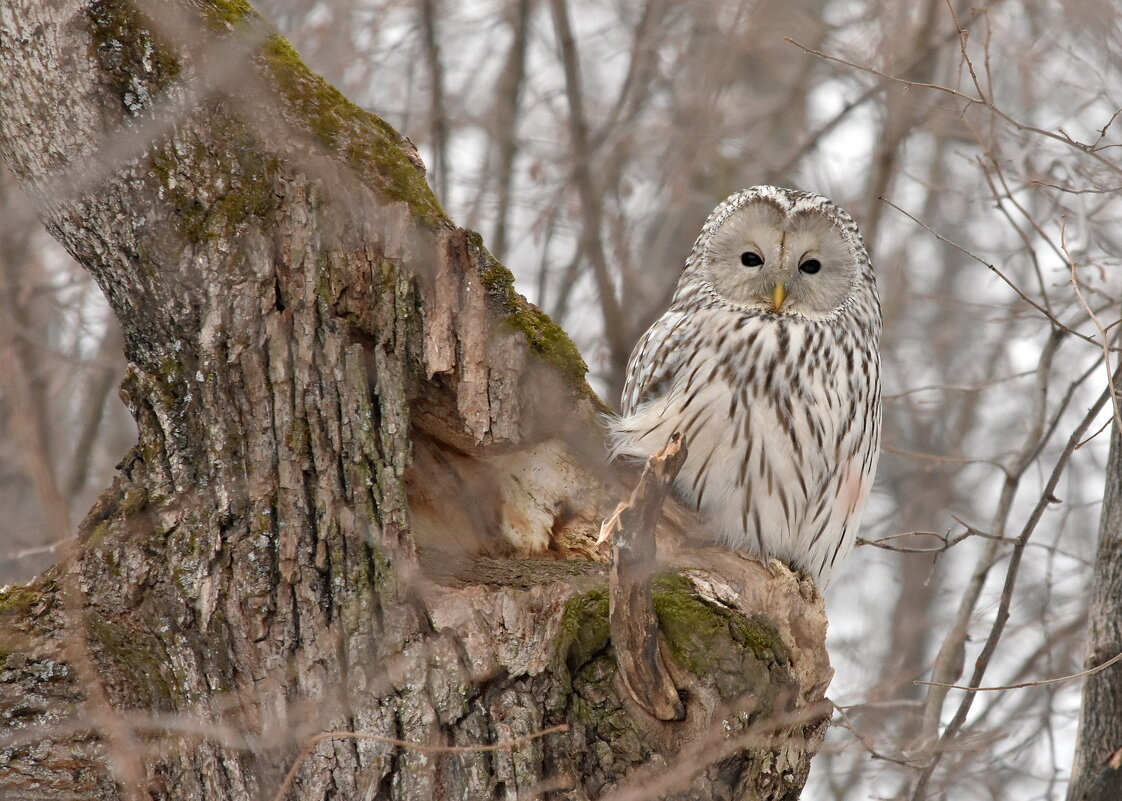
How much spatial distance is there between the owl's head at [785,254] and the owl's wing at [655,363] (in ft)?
0.80

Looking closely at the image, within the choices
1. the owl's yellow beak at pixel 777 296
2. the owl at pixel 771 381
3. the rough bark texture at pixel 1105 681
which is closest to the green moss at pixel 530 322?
the owl at pixel 771 381

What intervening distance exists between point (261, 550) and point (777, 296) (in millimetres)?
1976

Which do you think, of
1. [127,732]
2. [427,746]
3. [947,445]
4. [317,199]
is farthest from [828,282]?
[947,445]

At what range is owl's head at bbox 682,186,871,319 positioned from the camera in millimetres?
3918

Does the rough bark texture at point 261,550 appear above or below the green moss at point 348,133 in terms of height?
below

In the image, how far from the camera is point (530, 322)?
2.96 meters

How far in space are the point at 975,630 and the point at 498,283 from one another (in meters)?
3.46

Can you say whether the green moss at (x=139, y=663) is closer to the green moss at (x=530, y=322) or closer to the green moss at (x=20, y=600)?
the green moss at (x=20, y=600)

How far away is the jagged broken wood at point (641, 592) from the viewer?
7.82ft

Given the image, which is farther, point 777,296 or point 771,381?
point 777,296

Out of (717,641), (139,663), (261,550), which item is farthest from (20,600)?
→ (717,641)

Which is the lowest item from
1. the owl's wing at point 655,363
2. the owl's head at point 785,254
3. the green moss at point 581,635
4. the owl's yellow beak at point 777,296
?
the green moss at point 581,635

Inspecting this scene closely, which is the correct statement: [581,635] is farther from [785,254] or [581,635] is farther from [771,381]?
[785,254]

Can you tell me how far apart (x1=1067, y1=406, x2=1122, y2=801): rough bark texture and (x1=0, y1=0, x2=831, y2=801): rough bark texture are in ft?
3.55
